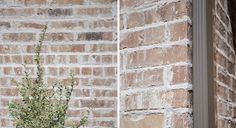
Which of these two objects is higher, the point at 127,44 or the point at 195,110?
the point at 127,44

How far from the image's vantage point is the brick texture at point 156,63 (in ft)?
3.74

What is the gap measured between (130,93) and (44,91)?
52cm

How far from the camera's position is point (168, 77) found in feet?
3.84

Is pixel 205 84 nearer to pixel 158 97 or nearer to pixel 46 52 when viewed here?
pixel 158 97

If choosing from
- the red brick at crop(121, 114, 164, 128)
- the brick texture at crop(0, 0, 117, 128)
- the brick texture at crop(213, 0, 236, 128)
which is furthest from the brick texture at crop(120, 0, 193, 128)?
the brick texture at crop(0, 0, 117, 128)

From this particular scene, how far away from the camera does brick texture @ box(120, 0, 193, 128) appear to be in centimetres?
114

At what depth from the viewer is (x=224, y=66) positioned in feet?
5.00

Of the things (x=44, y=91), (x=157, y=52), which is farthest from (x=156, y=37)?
(x=44, y=91)

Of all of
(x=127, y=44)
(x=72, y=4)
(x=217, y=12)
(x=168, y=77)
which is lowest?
(x=168, y=77)

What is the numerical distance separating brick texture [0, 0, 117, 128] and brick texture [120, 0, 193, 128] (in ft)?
3.29

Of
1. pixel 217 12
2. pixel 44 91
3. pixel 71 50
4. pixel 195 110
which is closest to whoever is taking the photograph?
pixel 195 110

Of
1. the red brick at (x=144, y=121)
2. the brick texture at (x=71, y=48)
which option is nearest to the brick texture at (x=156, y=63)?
the red brick at (x=144, y=121)

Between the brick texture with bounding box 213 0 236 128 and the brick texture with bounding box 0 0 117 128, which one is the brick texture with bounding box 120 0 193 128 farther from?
the brick texture with bounding box 0 0 117 128

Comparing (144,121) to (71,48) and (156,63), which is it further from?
(71,48)
